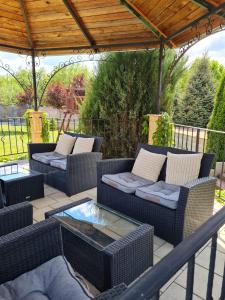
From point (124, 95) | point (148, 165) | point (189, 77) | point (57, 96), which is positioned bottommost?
point (148, 165)

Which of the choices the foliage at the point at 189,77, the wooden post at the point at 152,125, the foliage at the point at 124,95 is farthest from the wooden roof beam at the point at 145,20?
the foliage at the point at 189,77

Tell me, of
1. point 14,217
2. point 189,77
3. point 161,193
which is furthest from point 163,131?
point 189,77

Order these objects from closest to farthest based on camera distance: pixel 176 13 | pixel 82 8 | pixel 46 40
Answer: pixel 176 13, pixel 82 8, pixel 46 40

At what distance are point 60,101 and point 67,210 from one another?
501 inches

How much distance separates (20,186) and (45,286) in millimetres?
2222

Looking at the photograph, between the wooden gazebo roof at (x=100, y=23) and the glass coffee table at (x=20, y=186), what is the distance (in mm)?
2795

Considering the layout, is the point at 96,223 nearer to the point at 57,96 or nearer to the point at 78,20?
the point at 78,20

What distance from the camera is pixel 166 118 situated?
4.62 m

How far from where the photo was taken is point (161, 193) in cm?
267

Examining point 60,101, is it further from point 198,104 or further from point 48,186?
point 48,186

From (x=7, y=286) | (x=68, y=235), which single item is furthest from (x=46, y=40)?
(x=7, y=286)

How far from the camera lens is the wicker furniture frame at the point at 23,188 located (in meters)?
3.28

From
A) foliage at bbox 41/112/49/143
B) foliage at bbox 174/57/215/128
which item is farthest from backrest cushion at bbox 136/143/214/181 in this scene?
foliage at bbox 174/57/215/128

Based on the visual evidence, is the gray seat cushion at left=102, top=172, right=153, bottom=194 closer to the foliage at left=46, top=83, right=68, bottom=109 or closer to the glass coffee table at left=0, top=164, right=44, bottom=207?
the glass coffee table at left=0, top=164, right=44, bottom=207
